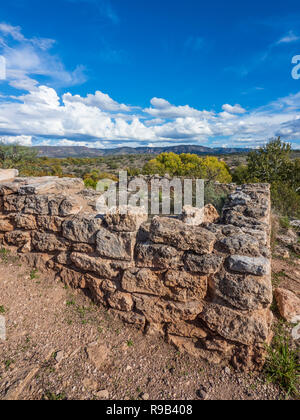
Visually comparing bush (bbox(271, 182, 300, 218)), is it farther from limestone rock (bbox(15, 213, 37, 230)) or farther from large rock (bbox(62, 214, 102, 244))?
limestone rock (bbox(15, 213, 37, 230))

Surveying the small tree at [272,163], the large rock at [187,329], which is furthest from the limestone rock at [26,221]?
the small tree at [272,163]

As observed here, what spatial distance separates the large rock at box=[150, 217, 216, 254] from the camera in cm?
236

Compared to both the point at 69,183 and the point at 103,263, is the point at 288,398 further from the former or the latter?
the point at 69,183

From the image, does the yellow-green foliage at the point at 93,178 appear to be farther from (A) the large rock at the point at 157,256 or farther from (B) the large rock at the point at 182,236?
(B) the large rock at the point at 182,236

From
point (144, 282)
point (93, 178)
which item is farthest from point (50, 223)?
point (93, 178)

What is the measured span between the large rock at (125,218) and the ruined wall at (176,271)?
0.01 m

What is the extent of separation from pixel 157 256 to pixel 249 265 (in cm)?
101

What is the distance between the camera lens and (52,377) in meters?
2.14

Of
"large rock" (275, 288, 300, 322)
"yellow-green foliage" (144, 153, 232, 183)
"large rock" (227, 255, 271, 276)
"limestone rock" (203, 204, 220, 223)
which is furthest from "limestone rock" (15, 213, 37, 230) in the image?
"yellow-green foliage" (144, 153, 232, 183)

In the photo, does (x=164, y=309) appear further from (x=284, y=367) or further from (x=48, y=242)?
(x=48, y=242)

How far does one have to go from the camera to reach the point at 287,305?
2814mm

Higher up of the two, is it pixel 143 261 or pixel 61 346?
pixel 143 261

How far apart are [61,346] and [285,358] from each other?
2.47 meters
